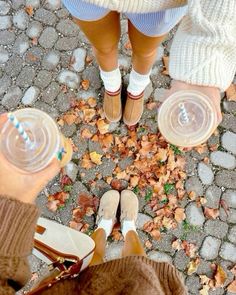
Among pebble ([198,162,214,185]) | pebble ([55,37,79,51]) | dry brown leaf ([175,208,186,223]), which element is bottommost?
dry brown leaf ([175,208,186,223])

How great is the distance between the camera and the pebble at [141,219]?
3523 millimetres

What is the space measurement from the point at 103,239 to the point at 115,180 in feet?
1.62

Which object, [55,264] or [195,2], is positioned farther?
[55,264]

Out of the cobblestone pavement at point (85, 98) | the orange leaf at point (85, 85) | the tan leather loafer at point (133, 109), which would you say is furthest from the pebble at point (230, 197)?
the orange leaf at point (85, 85)

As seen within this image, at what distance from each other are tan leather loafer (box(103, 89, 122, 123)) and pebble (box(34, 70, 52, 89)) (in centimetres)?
51

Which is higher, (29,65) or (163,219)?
(29,65)

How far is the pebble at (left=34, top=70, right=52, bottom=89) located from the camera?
12.1ft

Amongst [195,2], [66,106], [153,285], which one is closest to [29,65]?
[66,106]

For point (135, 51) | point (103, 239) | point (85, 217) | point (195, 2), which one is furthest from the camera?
point (85, 217)

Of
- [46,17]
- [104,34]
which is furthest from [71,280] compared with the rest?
Answer: [46,17]

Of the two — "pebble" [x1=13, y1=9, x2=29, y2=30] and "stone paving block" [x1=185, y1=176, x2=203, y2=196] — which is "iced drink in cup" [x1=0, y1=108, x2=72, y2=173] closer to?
"stone paving block" [x1=185, y1=176, x2=203, y2=196]

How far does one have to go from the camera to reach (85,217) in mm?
3533

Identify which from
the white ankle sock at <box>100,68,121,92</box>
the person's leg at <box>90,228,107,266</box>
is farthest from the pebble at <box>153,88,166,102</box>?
the person's leg at <box>90,228,107,266</box>

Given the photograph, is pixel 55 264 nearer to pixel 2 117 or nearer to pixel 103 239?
pixel 2 117
